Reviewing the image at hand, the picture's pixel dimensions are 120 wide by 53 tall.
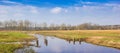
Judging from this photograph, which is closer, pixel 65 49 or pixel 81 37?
pixel 65 49

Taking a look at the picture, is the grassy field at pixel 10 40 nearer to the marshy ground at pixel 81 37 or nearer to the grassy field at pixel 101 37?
the marshy ground at pixel 81 37

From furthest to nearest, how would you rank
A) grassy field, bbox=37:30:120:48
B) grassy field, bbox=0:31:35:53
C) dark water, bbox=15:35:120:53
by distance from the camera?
grassy field, bbox=37:30:120:48, dark water, bbox=15:35:120:53, grassy field, bbox=0:31:35:53

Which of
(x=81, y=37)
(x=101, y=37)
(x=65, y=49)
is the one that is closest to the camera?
(x=65, y=49)

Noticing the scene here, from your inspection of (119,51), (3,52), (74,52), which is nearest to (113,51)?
(119,51)

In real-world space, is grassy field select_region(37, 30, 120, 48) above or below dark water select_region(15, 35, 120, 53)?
above

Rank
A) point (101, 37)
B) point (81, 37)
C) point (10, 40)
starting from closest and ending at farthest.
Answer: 1. point (10, 40)
2. point (101, 37)
3. point (81, 37)

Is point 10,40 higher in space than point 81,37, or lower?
higher

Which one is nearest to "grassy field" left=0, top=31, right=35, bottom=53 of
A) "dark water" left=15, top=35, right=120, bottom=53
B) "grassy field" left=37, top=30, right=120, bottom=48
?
"dark water" left=15, top=35, right=120, bottom=53

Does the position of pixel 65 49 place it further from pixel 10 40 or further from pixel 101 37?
pixel 101 37

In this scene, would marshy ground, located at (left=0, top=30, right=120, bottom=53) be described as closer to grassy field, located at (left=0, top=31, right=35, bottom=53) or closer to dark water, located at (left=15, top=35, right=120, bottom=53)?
grassy field, located at (left=0, top=31, right=35, bottom=53)

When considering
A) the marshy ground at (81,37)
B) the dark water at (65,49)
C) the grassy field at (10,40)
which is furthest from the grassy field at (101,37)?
the grassy field at (10,40)

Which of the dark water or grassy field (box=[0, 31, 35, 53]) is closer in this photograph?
Answer: grassy field (box=[0, 31, 35, 53])

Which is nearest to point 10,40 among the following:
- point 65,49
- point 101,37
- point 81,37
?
point 65,49

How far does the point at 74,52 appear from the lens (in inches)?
1737
